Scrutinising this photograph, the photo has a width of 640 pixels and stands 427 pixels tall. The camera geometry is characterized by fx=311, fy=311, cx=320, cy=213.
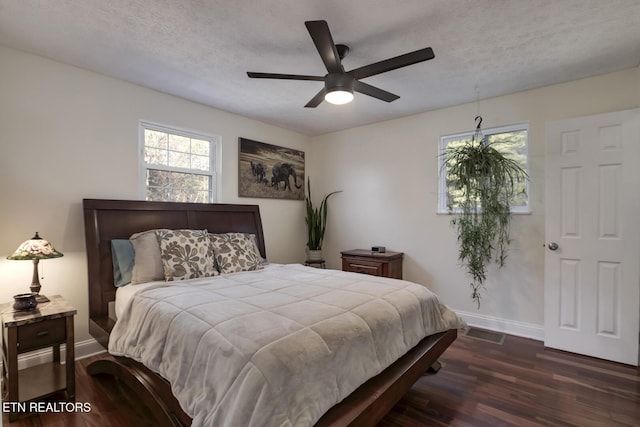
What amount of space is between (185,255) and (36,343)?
1054 millimetres

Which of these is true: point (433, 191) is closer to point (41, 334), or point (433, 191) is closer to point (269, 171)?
point (269, 171)

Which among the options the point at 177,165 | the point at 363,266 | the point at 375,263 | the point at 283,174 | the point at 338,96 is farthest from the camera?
the point at 283,174

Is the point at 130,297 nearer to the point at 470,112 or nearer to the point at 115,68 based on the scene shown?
the point at 115,68

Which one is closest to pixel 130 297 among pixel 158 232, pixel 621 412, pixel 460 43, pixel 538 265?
pixel 158 232

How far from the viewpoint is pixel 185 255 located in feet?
8.69

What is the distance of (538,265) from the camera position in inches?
122

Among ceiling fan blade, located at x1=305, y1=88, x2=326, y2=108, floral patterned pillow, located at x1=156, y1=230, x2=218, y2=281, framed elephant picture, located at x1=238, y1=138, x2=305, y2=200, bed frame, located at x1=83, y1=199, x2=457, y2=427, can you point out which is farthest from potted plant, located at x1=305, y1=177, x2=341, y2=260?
ceiling fan blade, located at x1=305, y1=88, x2=326, y2=108

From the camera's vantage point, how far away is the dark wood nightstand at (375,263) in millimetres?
3674

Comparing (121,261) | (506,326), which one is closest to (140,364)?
(121,261)

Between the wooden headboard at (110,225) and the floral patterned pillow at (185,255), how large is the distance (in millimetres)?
373

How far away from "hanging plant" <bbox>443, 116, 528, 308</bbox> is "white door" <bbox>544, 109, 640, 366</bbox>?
1.15 feet

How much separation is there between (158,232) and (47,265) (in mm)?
888

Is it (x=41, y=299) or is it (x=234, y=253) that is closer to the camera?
(x=41, y=299)

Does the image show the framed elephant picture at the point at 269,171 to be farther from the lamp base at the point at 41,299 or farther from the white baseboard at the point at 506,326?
the white baseboard at the point at 506,326
